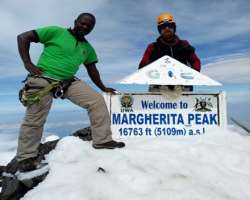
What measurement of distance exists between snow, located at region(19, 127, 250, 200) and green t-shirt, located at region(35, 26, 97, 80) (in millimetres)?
1558

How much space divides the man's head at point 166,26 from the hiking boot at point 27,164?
4.56 metres

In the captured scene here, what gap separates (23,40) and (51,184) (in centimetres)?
285

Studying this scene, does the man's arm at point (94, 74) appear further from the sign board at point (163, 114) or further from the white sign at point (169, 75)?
the white sign at point (169, 75)

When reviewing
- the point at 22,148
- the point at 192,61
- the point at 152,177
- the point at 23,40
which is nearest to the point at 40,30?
the point at 23,40

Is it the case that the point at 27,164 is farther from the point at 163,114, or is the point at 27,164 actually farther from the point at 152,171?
the point at 163,114

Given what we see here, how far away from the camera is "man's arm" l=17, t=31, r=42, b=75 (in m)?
7.89

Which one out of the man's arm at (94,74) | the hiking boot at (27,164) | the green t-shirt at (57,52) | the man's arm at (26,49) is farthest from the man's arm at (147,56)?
the hiking boot at (27,164)

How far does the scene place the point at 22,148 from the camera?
782 cm

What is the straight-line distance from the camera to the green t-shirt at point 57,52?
808cm

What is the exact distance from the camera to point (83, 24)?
8336 mm

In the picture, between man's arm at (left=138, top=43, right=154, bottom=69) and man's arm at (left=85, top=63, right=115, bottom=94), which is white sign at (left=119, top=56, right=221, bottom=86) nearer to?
man's arm at (left=85, top=63, right=115, bottom=94)

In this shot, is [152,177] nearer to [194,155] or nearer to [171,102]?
[194,155]

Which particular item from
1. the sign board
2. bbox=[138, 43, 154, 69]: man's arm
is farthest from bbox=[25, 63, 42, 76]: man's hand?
bbox=[138, 43, 154, 69]: man's arm

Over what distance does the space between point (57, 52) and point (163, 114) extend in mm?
2920
